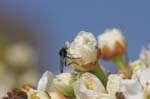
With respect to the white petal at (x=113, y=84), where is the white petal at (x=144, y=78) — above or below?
above

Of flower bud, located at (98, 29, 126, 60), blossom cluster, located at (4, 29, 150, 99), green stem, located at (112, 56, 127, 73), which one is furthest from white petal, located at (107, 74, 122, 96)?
flower bud, located at (98, 29, 126, 60)

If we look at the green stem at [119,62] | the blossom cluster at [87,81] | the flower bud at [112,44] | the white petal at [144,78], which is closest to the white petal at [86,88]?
the blossom cluster at [87,81]

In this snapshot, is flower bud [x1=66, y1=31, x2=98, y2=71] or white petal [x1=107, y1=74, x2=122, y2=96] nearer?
white petal [x1=107, y1=74, x2=122, y2=96]

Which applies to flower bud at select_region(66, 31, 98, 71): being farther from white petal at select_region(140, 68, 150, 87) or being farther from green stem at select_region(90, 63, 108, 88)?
white petal at select_region(140, 68, 150, 87)

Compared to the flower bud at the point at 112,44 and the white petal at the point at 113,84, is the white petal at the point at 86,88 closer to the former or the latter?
the white petal at the point at 113,84

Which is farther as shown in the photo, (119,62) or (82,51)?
(119,62)

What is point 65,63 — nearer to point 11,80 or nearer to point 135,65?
point 135,65

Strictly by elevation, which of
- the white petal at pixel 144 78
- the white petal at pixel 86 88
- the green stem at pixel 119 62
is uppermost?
the white petal at pixel 144 78

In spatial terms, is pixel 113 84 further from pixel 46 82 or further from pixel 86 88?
pixel 46 82

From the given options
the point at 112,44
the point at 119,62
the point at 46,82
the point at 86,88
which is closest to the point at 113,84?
the point at 86,88
